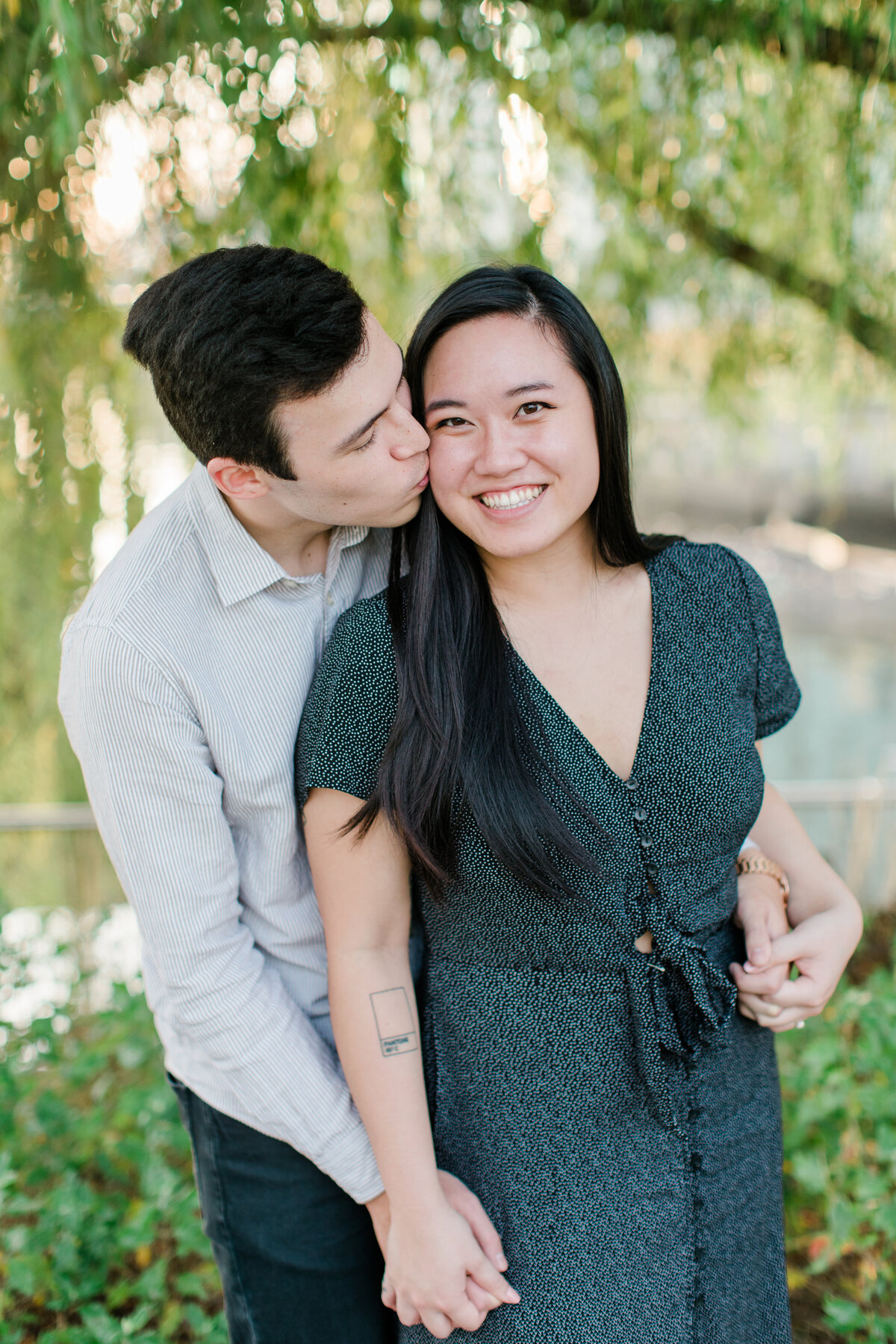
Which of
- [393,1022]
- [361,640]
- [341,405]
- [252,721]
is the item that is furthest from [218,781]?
[341,405]

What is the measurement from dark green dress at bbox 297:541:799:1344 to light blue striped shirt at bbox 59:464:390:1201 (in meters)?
0.08

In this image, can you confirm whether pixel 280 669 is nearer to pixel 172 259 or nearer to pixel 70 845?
pixel 172 259

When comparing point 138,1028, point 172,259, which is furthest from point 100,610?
point 138,1028

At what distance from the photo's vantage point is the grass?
1794 millimetres

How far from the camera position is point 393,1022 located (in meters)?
1.21

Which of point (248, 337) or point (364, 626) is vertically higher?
point (248, 337)

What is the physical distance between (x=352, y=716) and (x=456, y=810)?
168 millimetres

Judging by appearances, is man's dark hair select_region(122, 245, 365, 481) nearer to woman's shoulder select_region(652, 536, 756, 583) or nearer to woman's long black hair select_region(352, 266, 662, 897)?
woman's long black hair select_region(352, 266, 662, 897)

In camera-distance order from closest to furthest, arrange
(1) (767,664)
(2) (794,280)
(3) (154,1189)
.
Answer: (1) (767,664) < (3) (154,1189) < (2) (794,280)

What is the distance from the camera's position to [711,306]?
10.3 feet

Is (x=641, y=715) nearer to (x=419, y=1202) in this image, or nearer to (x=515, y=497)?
(x=515, y=497)

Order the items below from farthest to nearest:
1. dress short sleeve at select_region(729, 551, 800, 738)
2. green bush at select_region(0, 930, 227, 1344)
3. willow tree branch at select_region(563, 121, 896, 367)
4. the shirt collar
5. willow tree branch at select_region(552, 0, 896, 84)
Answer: willow tree branch at select_region(563, 121, 896, 367)
willow tree branch at select_region(552, 0, 896, 84)
green bush at select_region(0, 930, 227, 1344)
dress short sleeve at select_region(729, 551, 800, 738)
the shirt collar

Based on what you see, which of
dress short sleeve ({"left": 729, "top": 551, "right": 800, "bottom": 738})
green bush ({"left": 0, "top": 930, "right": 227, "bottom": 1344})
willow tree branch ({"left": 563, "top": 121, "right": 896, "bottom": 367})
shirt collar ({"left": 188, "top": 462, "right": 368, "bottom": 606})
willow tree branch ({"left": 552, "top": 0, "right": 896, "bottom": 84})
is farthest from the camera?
willow tree branch ({"left": 563, "top": 121, "right": 896, "bottom": 367})

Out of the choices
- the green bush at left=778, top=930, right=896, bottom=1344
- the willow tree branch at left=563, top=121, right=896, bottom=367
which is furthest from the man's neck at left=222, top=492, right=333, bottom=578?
the willow tree branch at left=563, top=121, right=896, bottom=367
